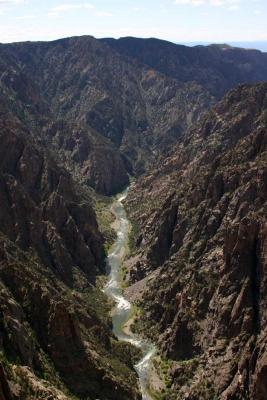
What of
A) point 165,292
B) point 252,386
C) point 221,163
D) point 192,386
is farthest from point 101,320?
point 221,163

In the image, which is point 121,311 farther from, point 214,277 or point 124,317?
point 214,277

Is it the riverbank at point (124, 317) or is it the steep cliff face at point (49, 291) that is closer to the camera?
the steep cliff face at point (49, 291)

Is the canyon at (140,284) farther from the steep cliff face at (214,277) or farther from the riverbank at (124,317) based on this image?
the riverbank at (124,317)

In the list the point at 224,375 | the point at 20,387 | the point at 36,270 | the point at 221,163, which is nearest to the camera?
the point at 20,387

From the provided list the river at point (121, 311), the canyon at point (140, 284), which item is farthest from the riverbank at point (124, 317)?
the canyon at point (140, 284)

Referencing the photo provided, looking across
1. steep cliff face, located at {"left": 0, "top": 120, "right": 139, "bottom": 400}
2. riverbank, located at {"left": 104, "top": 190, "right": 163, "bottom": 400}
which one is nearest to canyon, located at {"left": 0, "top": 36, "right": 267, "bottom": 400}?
steep cliff face, located at {"left": 0, "top": 120, "right": 139, "bottom": 400}

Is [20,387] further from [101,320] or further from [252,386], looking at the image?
[101,320]
